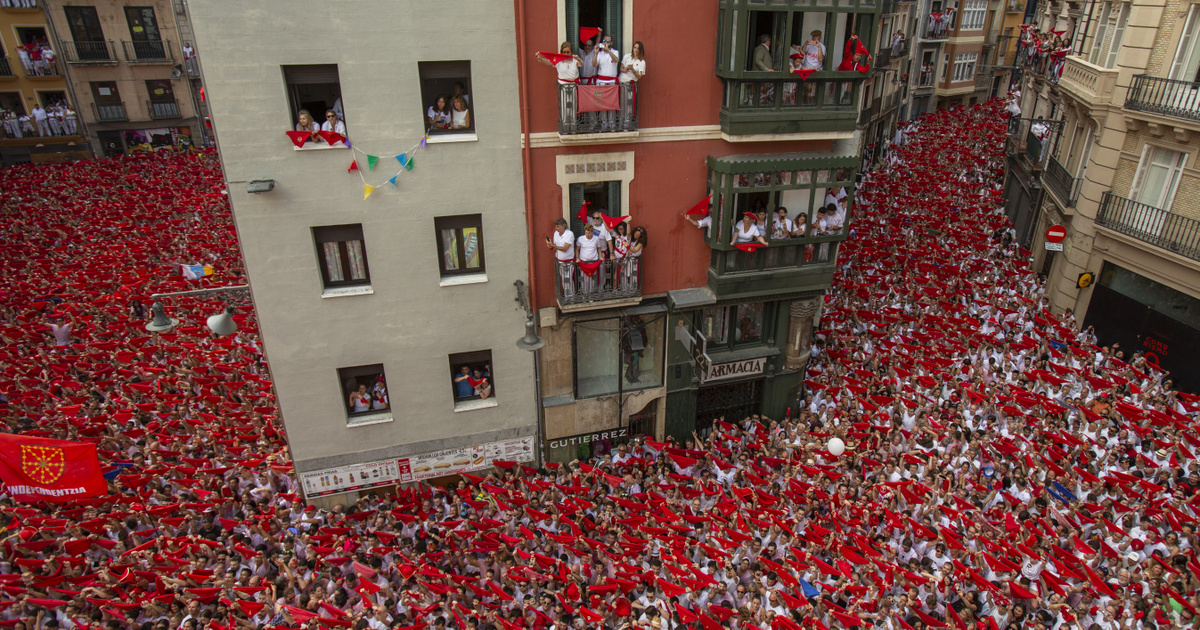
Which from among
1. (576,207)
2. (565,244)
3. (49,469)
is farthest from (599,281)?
(49,469)

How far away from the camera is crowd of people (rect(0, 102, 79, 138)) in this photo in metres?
40.6

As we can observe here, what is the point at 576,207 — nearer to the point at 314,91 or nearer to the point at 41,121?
the point at 314,91

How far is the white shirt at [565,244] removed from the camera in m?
15.6

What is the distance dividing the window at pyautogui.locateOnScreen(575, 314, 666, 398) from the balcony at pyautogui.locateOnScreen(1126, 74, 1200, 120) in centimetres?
1668

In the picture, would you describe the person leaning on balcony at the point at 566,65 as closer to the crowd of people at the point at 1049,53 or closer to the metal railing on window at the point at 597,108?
the metal railing on window at the point at 597,108

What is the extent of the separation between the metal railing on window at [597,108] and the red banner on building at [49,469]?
42.9 feet

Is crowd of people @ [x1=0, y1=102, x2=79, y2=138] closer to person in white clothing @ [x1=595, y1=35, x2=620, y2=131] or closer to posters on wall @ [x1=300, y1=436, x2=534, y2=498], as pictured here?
posters on wall @ [x1=300, y1=436, x2=534, y2=498]

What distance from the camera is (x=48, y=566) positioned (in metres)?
13.5

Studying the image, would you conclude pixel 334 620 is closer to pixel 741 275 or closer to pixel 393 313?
pixel 393 313

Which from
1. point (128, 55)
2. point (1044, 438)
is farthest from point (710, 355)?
point (128, 55)

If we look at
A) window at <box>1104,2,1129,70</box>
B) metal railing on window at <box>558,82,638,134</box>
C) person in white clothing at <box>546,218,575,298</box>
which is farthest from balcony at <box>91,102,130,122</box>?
window at <box>1104,2,1129,70</box>

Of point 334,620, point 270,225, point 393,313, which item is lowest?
point 334,620

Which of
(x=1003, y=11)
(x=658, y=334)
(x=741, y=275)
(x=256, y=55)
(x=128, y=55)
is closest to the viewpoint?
(x=256, y=55)

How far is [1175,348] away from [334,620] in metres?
24.8
